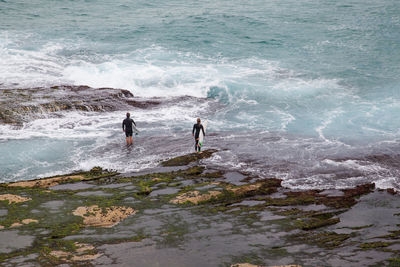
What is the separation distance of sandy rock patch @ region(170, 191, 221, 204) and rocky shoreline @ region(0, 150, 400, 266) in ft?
0.11

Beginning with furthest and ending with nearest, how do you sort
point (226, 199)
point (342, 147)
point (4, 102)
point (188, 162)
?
point (4, 102), point (342, 147), point (188, 162), point (226, 199)

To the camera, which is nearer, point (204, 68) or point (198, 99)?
point (198, 99)

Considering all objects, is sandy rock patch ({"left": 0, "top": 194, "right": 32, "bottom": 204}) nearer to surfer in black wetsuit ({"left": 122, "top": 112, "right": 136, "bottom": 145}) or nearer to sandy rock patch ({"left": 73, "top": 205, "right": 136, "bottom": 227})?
sandy rock patch ({"left": 73, "top": 205, "right": 136, "bottom": 227})

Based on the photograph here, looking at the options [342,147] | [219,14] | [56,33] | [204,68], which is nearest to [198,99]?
[204,68]

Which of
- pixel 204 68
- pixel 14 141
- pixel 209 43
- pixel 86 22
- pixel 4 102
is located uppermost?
pixel 86 22

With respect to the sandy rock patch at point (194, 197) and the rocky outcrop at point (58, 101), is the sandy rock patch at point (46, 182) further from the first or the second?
the rocky outcrop at point (58, 101)

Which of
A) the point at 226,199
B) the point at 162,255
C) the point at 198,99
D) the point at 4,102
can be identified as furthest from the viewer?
the point at 198,99

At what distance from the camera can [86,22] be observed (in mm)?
52656

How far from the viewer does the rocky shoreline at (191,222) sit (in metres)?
8.85

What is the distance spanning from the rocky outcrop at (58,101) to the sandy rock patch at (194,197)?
1346 centimetres

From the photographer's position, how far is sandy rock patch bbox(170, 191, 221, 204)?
12766mm

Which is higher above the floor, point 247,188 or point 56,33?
point 56,33

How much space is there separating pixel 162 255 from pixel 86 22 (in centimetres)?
4945

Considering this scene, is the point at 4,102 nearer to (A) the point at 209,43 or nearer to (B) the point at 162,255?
(B) the point at 162,255
